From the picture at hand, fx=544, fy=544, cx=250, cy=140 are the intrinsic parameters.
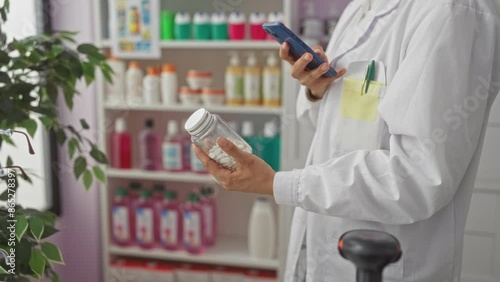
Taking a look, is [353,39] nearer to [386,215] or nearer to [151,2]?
[386,215]

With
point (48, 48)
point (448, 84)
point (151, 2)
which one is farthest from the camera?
point (151, 2)

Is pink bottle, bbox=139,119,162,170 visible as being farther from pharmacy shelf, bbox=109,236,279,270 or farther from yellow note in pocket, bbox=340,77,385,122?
yellow note in pocket, bbox=340,77,385,122

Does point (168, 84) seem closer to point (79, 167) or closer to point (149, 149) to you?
point (149, 149)

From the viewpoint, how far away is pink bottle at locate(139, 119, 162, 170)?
2605 mm

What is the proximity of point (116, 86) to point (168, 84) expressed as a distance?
27 centimetres

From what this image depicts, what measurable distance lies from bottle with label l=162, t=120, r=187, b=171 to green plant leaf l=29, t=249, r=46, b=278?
1.45m

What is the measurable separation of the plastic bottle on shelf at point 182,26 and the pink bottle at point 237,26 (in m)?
0.20

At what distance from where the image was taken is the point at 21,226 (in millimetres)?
1004

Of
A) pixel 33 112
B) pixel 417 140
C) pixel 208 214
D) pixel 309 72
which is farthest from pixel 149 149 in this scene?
pixel 417 140

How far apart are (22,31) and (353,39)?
179 centimetres

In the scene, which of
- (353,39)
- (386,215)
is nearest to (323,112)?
(353,39)

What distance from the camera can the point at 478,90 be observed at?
104 centimetres

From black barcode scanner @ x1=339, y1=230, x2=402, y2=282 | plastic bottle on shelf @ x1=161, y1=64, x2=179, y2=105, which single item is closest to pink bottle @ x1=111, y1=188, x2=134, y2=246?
plastic bottle on shelf @ x1=161, y1=64, x2=179, y2=105

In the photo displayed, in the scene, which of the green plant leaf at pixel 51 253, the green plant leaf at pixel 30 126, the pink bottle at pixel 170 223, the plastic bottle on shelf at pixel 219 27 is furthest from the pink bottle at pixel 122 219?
the green plant leaf at pixel 51 253
